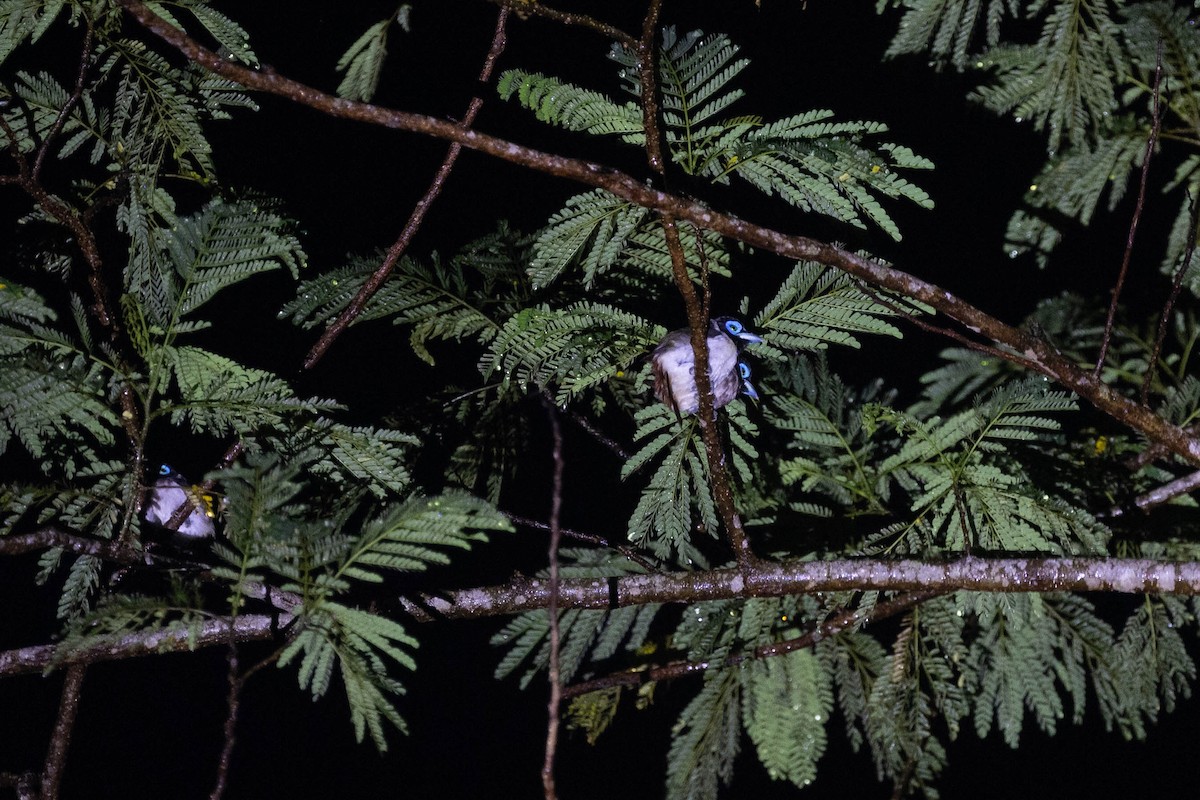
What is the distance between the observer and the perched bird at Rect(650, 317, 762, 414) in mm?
2602

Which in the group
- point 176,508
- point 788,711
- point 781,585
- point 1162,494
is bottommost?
point 788,711

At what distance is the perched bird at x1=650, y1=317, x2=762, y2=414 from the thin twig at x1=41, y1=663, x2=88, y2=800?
185 cm

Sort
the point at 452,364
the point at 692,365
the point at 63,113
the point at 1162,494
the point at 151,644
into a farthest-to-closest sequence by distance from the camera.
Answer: the point at 452,364 → the point at 1162,494 → the point at 692,365 → the point at 63,113 → the point at 151,644

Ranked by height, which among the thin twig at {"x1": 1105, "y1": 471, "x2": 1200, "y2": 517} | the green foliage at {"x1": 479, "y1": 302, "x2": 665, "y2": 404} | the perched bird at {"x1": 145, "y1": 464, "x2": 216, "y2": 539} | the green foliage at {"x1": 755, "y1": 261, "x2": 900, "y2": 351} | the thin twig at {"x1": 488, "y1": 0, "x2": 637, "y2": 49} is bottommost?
the perched bird at {"x1": 145, "y1": 464, "x2": 216, "y2": 539}

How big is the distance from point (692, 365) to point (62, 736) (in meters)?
2.12

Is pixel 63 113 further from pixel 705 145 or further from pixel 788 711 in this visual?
pixel 788 711

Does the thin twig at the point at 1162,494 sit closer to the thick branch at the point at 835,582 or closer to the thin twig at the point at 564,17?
the thick branch at the point at 835,582

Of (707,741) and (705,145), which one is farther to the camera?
(707,741)

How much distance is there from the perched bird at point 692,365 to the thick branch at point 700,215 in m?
0.54

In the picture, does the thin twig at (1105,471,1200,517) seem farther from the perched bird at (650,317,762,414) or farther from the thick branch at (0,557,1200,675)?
the perched bird at (650,317,762,414)

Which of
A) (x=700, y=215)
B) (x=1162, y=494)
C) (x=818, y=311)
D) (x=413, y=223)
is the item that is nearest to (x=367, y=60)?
(x=413, y=223)

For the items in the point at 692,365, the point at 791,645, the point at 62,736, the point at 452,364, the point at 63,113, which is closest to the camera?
the point at 63,113

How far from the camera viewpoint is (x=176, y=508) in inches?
117

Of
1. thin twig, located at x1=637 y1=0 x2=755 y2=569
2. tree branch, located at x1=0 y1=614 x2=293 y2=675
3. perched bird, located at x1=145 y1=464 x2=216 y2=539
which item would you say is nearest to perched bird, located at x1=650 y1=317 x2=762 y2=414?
thin twig, located at x1=637 y1=0 x2=755 y2=569
